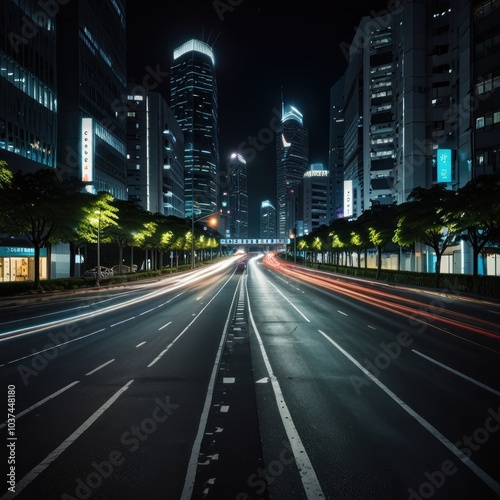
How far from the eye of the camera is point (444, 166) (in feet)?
170

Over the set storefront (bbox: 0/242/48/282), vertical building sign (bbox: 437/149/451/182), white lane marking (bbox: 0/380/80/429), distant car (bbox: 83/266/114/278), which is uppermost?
vertical building sign (bbox: 437/149/451/182)

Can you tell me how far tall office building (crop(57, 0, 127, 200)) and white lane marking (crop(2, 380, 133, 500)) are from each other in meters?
54.3

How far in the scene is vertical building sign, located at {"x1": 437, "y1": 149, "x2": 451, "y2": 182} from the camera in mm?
51594

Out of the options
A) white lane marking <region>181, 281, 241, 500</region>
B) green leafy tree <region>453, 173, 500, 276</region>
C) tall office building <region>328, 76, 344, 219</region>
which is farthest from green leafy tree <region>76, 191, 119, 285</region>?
tall office building <region>328, 76, 344, 219</region>

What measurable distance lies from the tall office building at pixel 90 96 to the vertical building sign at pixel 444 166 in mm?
51971

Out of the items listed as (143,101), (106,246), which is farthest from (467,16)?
(143,101)

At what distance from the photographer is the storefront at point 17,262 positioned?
38088mm

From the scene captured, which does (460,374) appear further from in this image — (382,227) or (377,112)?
(377,112)

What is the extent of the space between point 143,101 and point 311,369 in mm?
117176

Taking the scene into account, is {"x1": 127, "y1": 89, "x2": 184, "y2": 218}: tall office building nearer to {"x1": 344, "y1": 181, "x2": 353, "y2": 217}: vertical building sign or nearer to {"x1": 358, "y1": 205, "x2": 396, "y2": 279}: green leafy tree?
{"x1": 344, "y1": 181, "x2": 353, "y2": 217}: vertical building sign

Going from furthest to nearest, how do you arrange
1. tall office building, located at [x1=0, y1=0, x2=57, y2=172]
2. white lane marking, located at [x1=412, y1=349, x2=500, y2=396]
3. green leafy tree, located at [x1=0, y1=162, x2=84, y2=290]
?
tall office building, located at [x1=0, y1=0, x2=57, y2=172], green leafy tree, located at [x1=0, y1=162, x2=84, y2=290], white lane marking, located at [x1=412, y1=349, x2=500, y2=396]

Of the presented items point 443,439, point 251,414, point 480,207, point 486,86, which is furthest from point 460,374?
point 486,86

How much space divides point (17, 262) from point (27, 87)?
22.6 metres

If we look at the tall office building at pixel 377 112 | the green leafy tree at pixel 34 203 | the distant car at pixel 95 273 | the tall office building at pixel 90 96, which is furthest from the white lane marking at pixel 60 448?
the tall office building at pixel 377 112
